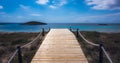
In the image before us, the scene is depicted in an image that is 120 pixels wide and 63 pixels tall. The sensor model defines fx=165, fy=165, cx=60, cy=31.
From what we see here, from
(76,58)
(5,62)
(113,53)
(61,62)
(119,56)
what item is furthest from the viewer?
(113,53)

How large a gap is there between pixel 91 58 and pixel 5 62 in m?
6.07

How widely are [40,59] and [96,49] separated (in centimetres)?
665

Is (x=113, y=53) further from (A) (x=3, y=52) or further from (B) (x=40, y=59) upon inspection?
(A) (x=3, y=52)

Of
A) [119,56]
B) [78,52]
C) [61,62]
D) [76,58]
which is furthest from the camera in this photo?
[119,56]

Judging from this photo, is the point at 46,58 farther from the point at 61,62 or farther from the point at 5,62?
the point at 5,62

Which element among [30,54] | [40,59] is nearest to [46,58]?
[40,59]

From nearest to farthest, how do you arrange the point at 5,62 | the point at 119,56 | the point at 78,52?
1. the point at 78,52
2. the point at 5,62
3. the point at 119,56

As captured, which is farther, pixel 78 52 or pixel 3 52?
pixel 3 52

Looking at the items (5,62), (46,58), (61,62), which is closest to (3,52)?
(5,62)

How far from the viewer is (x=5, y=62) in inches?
458

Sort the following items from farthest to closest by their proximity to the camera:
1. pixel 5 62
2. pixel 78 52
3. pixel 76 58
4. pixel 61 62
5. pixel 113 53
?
1. pixel 113 53
2. pixel 5 62
3. pixel 78 52
4. pixel 76 58
5. pixel 61 62

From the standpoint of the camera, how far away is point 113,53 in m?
13.6

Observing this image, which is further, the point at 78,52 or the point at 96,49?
the point at 96,49

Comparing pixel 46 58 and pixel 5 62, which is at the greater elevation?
pixel 46 58
